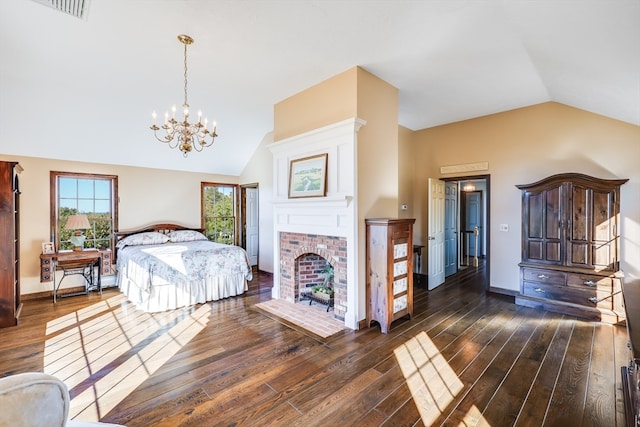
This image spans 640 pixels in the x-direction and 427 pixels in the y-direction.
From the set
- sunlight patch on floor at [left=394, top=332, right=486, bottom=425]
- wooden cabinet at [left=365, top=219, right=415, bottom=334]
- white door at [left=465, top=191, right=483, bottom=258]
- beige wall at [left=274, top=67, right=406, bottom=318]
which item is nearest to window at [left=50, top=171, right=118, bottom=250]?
beige wall at [left=274, top=67, right=406, bottom=318]

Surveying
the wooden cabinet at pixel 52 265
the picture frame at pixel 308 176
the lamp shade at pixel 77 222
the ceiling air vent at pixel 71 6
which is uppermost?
the ceiling air vent at pixel 71 6

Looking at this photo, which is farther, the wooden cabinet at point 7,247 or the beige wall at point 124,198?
the beige wall at point 124,198

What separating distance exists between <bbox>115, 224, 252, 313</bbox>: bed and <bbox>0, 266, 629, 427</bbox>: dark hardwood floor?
295mm

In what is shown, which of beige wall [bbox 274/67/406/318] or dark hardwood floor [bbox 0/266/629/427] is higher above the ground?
beige wall [bbox 274/67/406/318]

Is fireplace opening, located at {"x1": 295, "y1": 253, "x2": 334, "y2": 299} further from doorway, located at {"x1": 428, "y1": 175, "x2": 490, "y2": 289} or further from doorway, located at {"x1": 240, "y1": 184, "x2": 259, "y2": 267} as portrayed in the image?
doorway, located at {"x1": 240, "y1": 184, "x2": 259, "y2": 267}

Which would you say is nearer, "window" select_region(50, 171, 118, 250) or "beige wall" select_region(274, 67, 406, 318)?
"beige wall" select_region(274, 67, 406, 318)

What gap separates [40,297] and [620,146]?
29.3 ft

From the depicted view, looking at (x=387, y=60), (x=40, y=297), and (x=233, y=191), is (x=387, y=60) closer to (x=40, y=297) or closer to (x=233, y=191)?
(x=233, y=191)

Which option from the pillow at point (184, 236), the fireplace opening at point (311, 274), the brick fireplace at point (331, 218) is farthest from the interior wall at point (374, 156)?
the pillow at point (184, 236)

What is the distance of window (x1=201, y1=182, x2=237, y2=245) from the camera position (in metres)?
6.66

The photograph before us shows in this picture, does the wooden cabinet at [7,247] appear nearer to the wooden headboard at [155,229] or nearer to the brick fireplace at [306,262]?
the wooden headboard at [155,229]

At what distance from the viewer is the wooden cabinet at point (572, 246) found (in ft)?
11.9

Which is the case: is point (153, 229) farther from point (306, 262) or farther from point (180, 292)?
point (306, 262)

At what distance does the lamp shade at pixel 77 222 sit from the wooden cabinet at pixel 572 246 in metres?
6.97
